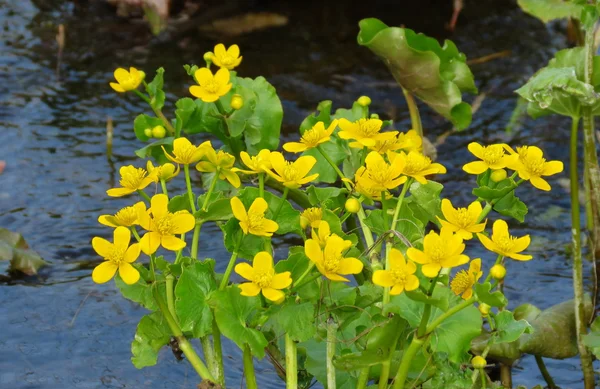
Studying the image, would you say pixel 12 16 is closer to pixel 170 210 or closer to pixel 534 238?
pixel 534 238

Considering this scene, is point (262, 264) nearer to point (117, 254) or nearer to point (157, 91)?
point (117, 254)

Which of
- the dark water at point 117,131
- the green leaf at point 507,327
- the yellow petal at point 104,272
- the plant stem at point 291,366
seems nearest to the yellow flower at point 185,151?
the yellow petal at point 104,272

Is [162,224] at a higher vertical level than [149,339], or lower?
higher

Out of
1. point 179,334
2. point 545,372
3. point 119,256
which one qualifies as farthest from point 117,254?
point 545,372

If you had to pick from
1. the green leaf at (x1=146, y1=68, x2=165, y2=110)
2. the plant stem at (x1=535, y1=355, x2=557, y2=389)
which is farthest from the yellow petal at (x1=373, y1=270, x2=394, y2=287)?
the plant stem at (x1=535, y1=355, x2=557, y2=389)

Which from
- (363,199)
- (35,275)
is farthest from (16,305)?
(363,199)

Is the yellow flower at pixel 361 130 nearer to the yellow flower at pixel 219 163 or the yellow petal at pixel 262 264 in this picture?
the yellow flower at pixel 219 163

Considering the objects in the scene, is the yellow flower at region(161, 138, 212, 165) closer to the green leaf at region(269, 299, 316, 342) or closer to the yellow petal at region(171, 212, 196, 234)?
the yellow petal at region(171, 212, 196, 234)
